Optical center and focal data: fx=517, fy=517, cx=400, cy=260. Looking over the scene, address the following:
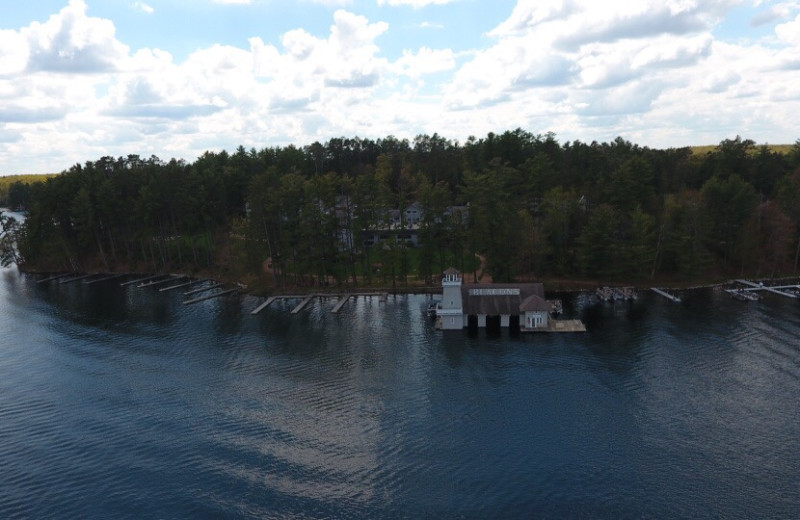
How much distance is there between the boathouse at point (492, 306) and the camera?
184 ft

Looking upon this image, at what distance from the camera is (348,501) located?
97.1 ft

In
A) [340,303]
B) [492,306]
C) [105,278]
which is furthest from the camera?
[105,278]

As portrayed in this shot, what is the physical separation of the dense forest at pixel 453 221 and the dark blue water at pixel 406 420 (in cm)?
1647

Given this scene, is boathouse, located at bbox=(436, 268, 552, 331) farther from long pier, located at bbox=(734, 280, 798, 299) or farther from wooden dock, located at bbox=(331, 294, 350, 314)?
long pier, located at bbox=(734, 280, 798, 299)

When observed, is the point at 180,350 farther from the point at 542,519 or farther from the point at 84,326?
the point at 542,519

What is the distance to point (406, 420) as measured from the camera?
37906 mm

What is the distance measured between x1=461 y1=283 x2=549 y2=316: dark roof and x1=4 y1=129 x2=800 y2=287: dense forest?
47.8 feet

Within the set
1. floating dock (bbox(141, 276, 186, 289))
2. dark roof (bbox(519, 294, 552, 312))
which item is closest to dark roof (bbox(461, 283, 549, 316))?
dark roof (bbox(519, 294, 552, 312))

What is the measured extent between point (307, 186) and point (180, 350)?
107ft

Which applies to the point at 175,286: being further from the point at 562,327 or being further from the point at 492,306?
the point at 562,327

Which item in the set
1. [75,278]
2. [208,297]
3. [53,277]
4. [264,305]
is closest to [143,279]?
[75,278]

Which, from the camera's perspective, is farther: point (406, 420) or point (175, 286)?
point (175, 286)

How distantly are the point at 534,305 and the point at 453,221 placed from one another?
24.1 m

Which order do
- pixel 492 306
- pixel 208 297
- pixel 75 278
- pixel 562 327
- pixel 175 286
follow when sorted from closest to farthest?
pixel 562 327 < pixel 492 306 < pixel 208 297 < pixel 175 286 < pixel 75 278
